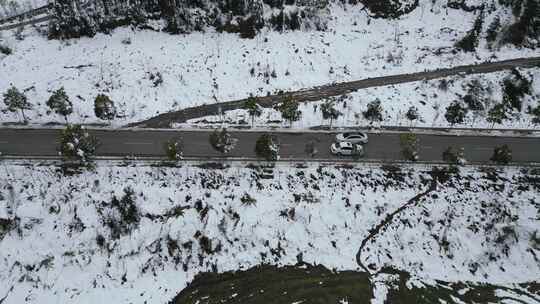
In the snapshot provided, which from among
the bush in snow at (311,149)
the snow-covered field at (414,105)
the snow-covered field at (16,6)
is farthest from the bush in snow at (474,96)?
the snow-covered field at (16,6)

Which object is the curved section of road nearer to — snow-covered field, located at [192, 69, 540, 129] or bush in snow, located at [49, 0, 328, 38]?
snow-covered field, located at [192, 69, 540, 129]

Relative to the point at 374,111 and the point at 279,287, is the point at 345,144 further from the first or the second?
the point at 279,287

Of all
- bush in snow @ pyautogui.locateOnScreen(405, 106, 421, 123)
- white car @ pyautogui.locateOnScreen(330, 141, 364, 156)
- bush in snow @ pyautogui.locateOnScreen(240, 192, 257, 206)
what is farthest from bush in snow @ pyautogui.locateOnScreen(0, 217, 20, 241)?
bush in snow @ pyautogui.locateOnScreen(405, 106, 421, 123)

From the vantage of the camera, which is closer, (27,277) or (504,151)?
(27,277)

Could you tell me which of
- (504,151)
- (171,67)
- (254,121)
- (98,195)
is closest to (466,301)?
(504,151)

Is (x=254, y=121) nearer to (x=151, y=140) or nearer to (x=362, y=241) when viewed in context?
(x=151, y=140)
